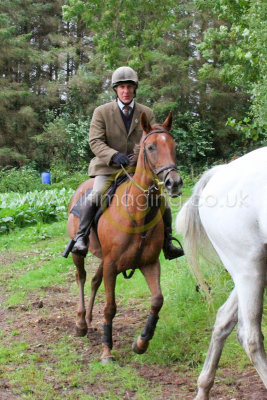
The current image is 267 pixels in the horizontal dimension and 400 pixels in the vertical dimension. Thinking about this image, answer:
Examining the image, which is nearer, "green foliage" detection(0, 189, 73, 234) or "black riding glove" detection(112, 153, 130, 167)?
"black riding glove" detection(112, 153, 130, 167)

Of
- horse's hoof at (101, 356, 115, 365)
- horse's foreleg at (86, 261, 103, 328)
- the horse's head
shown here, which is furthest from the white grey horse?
horse's foreleg at (86, 261, 103, 328)

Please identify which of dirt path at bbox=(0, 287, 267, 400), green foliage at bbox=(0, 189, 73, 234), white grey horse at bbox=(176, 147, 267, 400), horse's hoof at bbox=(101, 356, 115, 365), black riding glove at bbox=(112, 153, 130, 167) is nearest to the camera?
white grey horse at bbox=(176, 147, 267, 400)

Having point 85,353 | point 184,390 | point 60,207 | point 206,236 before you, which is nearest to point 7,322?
point 85,353

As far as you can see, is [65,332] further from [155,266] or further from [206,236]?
[206,236]

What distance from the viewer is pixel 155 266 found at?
4676 mm

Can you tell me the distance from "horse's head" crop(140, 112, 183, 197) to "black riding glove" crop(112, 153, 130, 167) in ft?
1.26

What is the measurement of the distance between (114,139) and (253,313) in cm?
272

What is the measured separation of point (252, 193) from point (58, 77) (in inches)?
1080

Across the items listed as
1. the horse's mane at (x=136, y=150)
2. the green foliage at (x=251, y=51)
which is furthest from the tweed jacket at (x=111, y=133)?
the green foliage at (x=251, y=51)

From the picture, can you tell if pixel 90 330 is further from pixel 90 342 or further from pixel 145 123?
pixel 145 123

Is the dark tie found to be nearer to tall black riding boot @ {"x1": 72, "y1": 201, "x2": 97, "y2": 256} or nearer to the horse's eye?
the horse's eye

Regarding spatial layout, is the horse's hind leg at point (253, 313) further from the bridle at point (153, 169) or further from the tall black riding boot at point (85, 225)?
the tall black riding boot at point (85, 225)

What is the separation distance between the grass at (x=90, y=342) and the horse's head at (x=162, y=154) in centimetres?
146

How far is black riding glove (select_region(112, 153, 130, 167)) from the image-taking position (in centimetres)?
479
